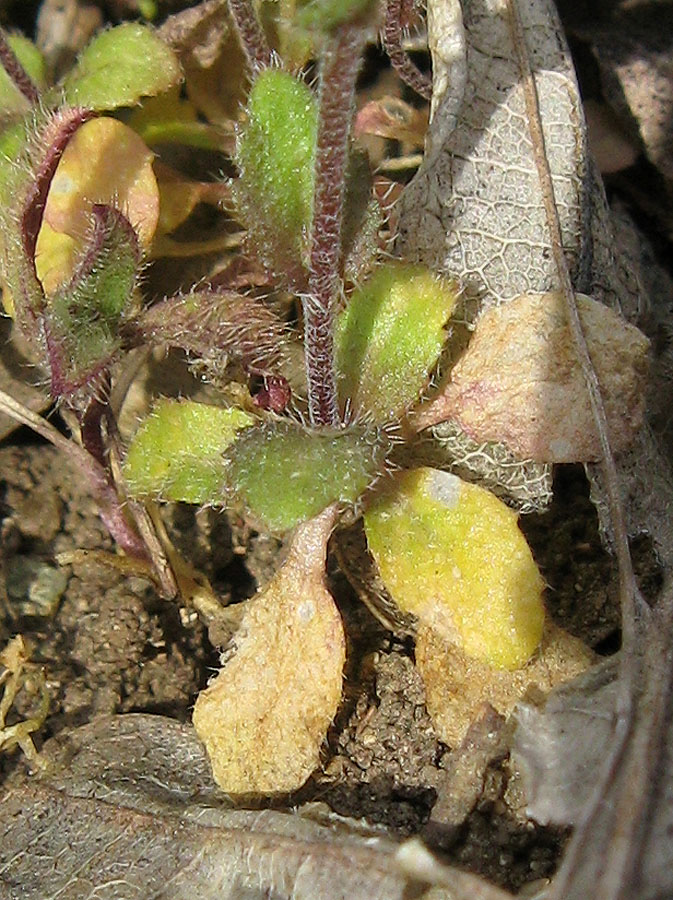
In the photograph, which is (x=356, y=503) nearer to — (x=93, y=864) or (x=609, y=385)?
(x=609, y=385)

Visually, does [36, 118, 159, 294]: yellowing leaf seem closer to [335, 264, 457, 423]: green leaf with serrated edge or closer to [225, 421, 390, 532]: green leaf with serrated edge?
[335, 264, 457, 423]: green leaf with serrated edge

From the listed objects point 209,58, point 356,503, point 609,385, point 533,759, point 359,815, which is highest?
point 209,58

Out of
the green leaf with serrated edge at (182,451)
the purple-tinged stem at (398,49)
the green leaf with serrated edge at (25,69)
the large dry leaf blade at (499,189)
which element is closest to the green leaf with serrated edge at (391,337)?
the large dry leaf blade at (499,189)

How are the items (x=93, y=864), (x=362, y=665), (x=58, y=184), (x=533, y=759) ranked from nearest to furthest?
(x=533, y=759), (x=93, y=864), (x=362, y=665), (x=58, y=184)

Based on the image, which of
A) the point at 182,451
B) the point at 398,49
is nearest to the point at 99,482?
the point at 182,451

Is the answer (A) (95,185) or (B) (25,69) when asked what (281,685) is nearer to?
(A) (95,185)

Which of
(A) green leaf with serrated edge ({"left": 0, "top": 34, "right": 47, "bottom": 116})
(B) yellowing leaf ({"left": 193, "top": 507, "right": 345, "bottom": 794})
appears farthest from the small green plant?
(A) green leaf with serrated edge ({"left": 0, "top": 34, "right": 47, "bottom": 116})

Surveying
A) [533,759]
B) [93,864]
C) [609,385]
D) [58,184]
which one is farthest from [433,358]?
[93,864]
